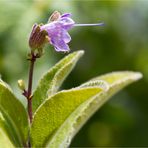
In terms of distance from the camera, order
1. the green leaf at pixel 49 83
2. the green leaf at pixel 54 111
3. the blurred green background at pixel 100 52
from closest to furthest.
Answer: the green leaf at pixel 54 111
the green leaf at pixel 49 83
the blurred green background at pixel 100 52

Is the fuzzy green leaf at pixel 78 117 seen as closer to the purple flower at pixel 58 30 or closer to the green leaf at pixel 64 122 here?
the green leaf at pixel 64 122

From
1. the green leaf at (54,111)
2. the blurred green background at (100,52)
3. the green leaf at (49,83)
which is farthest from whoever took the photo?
the blurred green background at (100,52)

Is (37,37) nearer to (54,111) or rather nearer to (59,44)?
(59,44)

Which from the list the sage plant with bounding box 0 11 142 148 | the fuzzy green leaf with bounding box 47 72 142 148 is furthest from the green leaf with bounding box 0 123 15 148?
the fuzzy green leaf with bounding box 47 72 142 148

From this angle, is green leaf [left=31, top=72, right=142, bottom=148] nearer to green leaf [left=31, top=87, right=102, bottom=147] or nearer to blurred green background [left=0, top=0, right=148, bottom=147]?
green leaf [left=31, top=87, right=102, bottom=147]

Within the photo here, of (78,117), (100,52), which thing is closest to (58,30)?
(78,117)

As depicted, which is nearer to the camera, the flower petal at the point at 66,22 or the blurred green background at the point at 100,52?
the flower petal at the point at 66,22

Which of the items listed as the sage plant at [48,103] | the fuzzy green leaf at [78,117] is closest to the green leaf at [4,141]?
the sage plant at [48,103]

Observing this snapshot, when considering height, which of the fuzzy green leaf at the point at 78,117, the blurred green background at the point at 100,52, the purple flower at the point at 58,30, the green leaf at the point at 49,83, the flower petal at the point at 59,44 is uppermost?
the purple flower at the point at 58,30

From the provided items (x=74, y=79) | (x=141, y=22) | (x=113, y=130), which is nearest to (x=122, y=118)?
(x=113, y=130)
